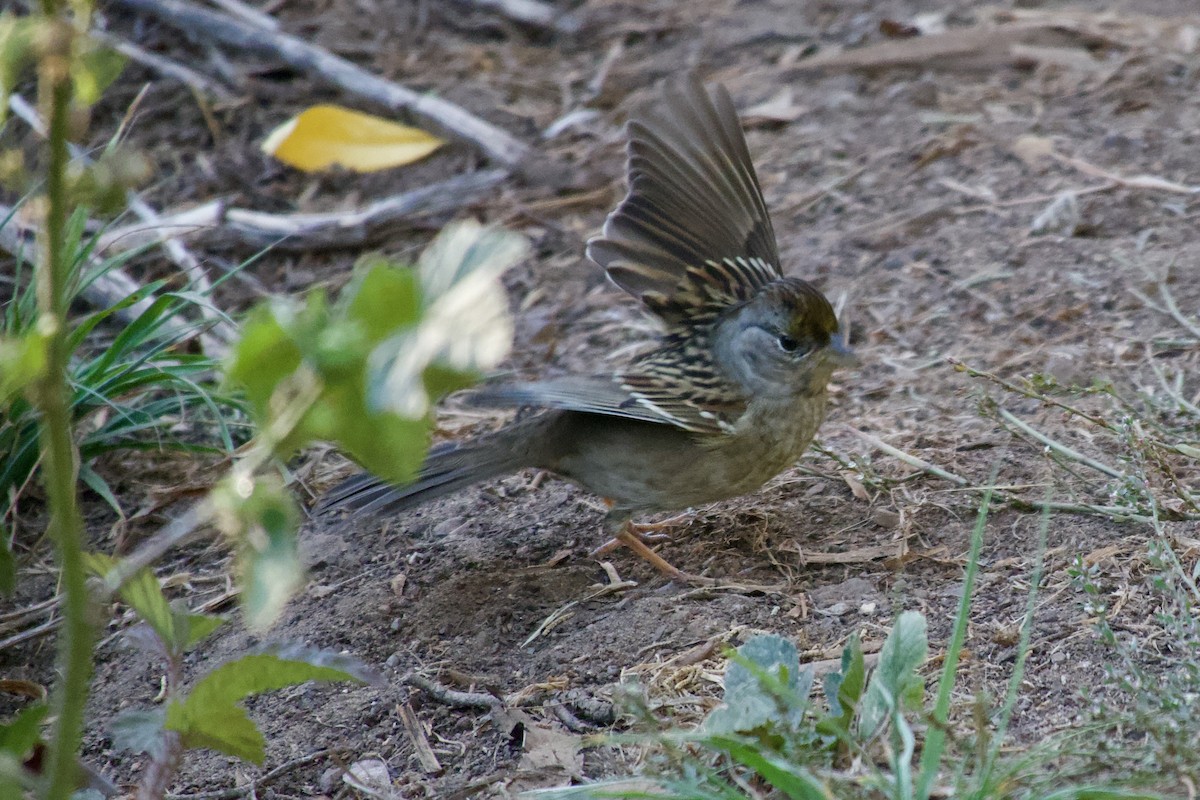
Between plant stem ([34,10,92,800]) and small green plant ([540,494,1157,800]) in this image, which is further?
small green plant ([540,494,1157,800])

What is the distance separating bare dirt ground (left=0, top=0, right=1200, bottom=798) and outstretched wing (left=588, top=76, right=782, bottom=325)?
2.16 feet

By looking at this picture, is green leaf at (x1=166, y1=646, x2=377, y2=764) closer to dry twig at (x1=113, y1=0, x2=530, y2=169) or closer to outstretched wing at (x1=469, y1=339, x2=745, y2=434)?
outstretched wing at (x1=469, y1=339, x2=745, y2=434)

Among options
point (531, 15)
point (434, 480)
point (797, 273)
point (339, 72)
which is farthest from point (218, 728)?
point (531, 15)

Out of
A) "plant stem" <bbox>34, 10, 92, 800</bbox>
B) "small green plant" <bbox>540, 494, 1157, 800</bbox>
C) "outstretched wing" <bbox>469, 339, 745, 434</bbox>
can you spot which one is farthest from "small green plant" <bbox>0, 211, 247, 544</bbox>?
"plant stem" <bbox>34, 10, 92, 800</bbox>

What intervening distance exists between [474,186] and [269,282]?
3.51 ft

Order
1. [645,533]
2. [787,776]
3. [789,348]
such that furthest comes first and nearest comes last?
1. [645,533]
2. [789,348]
3. [787,776]

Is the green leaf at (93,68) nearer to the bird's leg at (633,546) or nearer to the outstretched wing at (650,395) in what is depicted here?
the outstretched wing at (650,395)

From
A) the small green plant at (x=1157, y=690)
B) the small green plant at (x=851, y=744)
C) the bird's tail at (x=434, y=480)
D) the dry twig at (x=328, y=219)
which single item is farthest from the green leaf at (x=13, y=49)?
the dry twig at (x=328, y=219)

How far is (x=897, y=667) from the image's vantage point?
260 cm

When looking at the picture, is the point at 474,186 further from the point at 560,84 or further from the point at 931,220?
the point at 931,220

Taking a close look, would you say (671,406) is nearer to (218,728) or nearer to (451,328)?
(218,728)

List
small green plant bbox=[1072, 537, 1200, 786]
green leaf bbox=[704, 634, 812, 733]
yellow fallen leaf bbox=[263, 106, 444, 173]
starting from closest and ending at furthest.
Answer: small green plant bbox=[1072, 537, 1200, 786], green leaf bbox=[704, 634, 812, 733], yellow fallen leaf bbox=[263, 106, 444, 173]

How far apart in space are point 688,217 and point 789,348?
75 centimetres

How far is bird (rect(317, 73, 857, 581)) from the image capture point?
155 inches
